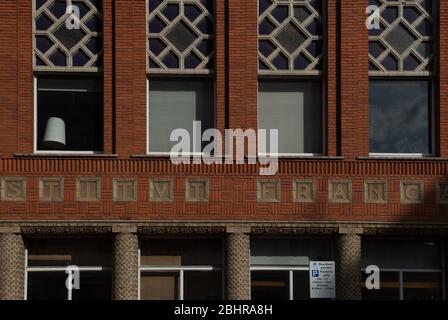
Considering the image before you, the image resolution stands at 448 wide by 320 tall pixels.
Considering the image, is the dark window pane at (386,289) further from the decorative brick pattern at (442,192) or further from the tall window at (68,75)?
the tall window at (68,75)

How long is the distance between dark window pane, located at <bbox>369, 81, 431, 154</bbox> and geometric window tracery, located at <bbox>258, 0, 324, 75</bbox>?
1522 mm

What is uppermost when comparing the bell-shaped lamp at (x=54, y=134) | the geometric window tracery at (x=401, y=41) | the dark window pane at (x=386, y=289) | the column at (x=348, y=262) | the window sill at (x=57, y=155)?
the geometric window tracery at (x=401, y=41)

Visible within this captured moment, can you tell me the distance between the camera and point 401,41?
24266 mm

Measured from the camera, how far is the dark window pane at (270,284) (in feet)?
78.0

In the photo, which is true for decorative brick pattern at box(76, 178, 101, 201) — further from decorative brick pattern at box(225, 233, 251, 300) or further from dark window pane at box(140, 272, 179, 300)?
decorative brick pattern at box(225, 233, 251, 300)

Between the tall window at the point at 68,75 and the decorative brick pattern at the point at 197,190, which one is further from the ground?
the tall window at the point at 68,75

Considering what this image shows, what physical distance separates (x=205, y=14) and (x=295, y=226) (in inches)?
200

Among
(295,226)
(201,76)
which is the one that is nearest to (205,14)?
(201,76)

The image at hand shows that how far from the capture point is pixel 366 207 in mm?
23719

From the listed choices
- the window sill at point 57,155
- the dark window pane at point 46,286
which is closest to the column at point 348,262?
the window sill at point 57,155

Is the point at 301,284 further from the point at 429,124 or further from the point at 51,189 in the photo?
the point at 51,189

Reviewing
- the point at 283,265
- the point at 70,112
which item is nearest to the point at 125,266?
the point at 283,265
